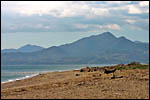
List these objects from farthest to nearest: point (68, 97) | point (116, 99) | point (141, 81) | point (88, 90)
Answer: point (141, 81)
point (88, 90)
point (68, 97)
point (116, 99)

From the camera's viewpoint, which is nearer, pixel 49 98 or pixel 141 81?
pixel 49 98

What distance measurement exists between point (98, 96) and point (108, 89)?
10.8ft

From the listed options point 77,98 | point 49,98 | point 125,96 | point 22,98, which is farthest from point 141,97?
point 22,98

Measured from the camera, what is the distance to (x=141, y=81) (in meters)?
30.9

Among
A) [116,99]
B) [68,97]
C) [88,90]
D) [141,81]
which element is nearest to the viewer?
[116,99]

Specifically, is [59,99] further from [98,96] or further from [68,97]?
[98,96]

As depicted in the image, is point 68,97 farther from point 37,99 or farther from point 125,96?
point 125,96

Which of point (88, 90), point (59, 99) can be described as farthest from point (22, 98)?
point (88, 90)

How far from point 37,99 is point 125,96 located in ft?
20.8

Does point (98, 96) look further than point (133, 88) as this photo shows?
No

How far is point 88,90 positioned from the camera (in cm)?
2661

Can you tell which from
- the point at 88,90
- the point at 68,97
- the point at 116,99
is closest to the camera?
the point at 116,99

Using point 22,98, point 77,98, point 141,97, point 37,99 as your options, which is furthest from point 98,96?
point 22,98

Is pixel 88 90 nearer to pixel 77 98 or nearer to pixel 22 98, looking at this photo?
pixel 77 98
